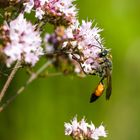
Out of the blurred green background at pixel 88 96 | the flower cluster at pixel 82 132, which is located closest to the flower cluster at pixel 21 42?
the flower cluster at pixel 82 132

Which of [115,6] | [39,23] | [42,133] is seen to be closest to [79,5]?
[115,6]

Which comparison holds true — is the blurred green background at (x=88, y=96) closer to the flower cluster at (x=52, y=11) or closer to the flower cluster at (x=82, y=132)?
the flower cluster at (x=82, y=132)

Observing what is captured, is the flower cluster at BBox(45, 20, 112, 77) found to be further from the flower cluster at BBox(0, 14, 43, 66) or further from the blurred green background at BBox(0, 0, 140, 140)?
the blurred green background at BBox(0, 0, 140, 140)

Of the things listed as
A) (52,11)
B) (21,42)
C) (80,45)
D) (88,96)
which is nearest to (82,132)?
(80,45)

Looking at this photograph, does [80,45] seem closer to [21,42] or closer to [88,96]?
[21,42]

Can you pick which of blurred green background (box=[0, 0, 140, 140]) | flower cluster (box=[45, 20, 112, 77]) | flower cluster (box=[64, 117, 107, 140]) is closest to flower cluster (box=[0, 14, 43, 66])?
flower cluster (box=[45, 20, 112, 77])

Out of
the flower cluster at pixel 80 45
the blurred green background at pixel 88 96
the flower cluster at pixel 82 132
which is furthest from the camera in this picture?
the blurred green background at pixel 88 96

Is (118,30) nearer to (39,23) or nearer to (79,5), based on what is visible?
(79,5)
